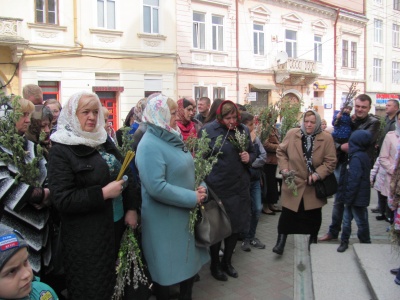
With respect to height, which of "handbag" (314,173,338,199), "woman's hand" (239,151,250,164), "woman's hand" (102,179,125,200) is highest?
"woman's hand" (239,151,250,164)

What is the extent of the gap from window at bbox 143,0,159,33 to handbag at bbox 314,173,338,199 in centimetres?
1350

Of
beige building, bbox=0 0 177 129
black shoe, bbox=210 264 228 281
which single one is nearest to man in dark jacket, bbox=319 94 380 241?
black shoe, bbox=210 264 228 281

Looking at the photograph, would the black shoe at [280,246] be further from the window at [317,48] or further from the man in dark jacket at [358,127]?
the window at [317,48]

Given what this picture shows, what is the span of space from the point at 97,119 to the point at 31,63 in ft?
40.8

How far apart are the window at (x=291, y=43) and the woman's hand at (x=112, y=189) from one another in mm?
21545

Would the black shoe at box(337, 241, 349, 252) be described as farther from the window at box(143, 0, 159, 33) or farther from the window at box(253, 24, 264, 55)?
the window at box(253, 24, 264, 55)

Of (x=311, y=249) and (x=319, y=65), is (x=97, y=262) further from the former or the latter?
(x=319, y=65)

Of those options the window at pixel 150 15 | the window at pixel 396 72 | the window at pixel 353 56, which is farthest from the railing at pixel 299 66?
the window at pixel 396 72

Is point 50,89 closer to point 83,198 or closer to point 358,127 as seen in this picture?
point 358,127

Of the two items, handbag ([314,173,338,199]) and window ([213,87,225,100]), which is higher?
window ([213,87,225,100])

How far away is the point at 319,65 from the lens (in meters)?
24.2

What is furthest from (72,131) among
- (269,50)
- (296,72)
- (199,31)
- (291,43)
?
(291,43)

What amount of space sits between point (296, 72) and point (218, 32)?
567 cm

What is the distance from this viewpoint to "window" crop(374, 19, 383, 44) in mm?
28844
